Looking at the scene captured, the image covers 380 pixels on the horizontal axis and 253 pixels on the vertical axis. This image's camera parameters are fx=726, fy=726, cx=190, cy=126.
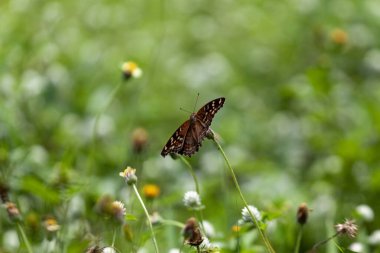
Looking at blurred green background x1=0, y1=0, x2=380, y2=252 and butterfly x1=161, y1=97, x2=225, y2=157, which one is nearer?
butterfly x1=161, y1=97, x2=225, y2=157

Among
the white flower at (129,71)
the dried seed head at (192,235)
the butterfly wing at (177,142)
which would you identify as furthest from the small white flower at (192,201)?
the white flower at (129,71)

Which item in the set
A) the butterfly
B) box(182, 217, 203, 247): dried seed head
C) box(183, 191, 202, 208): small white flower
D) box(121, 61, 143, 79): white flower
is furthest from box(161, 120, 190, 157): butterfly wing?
box(121, 61, 143, 79): white flower

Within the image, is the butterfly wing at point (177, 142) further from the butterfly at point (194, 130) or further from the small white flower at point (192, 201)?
the small white flower at point (192, 201)

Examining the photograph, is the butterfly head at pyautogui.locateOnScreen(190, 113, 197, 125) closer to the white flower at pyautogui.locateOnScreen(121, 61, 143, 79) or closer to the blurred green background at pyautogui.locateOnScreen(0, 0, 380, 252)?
the blurred green background at pyautogui.locateOnScreen(0, 0, 380, 252)

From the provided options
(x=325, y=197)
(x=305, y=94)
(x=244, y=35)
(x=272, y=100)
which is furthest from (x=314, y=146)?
(x=244, y=35)

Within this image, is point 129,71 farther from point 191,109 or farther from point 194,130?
point 191,109

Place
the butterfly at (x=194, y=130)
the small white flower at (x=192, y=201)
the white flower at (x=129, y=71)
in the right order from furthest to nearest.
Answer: the white flower at (x=129, y=71) < the small white flower at (x=192, y=201) < the butterfly at (x=194, y=130)

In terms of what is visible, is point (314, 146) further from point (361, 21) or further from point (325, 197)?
point (361, 21)
